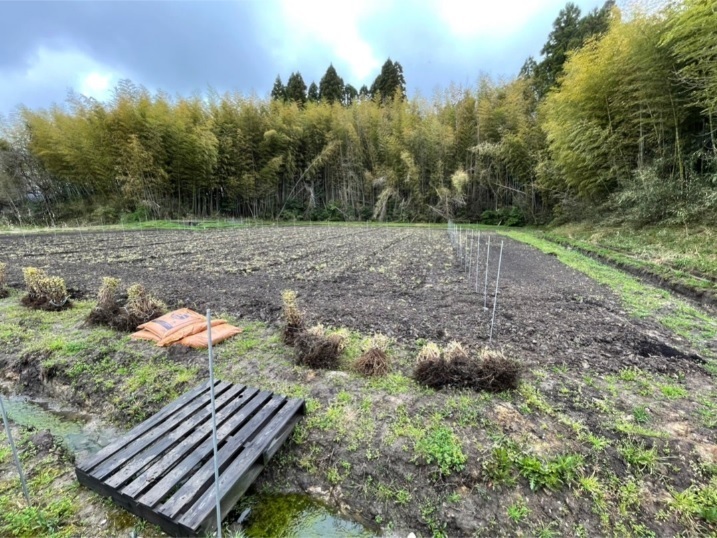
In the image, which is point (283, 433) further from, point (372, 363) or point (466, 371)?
point (466, 371)

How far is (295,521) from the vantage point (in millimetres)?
1466

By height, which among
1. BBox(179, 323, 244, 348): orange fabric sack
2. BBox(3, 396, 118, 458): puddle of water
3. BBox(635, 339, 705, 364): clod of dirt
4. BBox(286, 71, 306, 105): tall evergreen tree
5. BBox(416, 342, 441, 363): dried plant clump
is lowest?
BBox(3, 396, 118, 458): puddle of water

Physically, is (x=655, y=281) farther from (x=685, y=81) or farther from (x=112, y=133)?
(x=112, y=133)

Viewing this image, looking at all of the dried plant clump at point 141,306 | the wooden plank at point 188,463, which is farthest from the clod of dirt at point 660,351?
the dried plant clump at point 141,306

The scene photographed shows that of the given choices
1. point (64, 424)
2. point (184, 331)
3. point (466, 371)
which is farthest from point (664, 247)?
point (64, 424)

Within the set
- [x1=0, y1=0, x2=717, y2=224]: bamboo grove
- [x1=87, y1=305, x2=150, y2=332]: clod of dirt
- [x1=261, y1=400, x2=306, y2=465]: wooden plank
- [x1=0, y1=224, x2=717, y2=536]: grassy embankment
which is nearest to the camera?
[x1=0, y1=224, x2=717, y2=536]: grassy embankment

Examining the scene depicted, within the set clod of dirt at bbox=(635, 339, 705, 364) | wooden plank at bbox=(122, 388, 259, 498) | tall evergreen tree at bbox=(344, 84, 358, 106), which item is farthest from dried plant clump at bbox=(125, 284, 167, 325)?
tall evergreen tree at bbox=(344, 84, 358, 106)

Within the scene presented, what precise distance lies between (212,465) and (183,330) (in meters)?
1.71

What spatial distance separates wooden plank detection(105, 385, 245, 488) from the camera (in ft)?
4.78

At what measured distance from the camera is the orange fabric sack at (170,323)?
9.48 ft

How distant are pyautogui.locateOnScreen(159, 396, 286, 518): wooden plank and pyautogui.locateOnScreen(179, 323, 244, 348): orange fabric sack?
1139 mm

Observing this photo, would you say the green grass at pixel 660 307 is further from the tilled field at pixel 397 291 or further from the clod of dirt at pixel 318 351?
the clod of dirt at pixel 318 351

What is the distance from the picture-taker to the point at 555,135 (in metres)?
10.7

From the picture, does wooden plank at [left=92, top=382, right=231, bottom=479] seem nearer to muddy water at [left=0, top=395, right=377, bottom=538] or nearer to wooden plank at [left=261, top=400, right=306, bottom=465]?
muddy water at [left=0, top=395, right=377, bottom=538]
